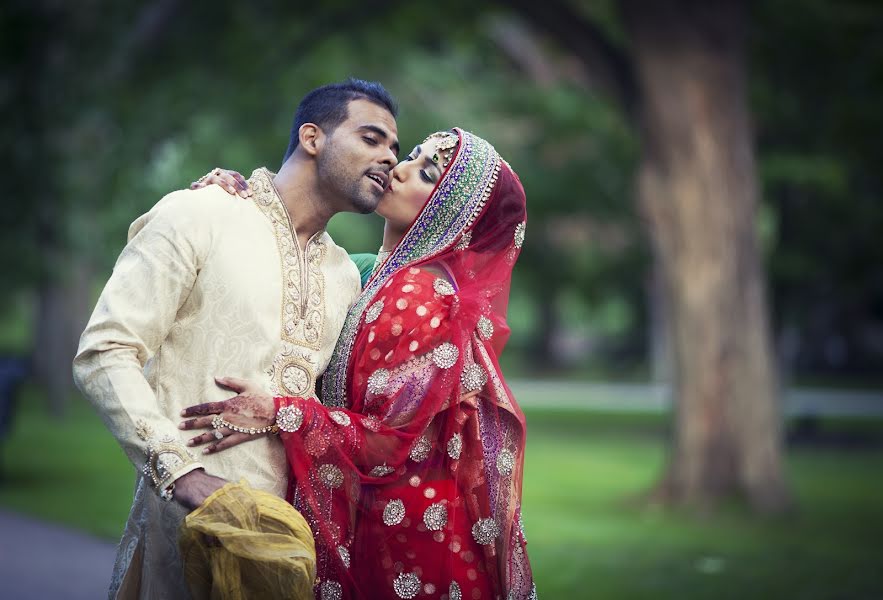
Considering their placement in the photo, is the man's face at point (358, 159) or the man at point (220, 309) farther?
the man's face at point (358, 159)

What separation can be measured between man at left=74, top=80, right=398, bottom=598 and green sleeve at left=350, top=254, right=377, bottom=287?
1.02 feet

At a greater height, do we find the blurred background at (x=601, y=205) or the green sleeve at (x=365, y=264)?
the blurred background at (x=601, y=205)

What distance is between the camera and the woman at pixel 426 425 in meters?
3.67

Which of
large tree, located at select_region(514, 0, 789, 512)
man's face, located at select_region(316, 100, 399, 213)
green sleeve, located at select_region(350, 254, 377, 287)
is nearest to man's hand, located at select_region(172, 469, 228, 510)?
man's face, located at select_region(316, 100, 399, 213)

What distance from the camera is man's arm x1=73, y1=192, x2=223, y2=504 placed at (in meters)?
3.20

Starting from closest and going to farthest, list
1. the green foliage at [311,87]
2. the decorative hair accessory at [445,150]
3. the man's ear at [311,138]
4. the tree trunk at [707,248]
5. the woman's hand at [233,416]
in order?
the woman's hand at [233,416] → the man's ear at [311,138] → the decorative hair accessory at [445,150] → the tree trunk at [707,248] → the green foliage at [311,87]

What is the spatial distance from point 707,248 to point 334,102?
7.64 m

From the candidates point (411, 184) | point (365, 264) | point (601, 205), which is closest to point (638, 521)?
point (365, 264)

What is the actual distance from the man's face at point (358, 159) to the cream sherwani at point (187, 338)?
19cm

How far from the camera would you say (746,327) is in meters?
11.1

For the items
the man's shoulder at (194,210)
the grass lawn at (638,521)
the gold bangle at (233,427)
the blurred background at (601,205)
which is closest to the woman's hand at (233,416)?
the gold bangle at (233,427)

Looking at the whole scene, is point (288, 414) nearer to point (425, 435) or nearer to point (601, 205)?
point (425, 435)

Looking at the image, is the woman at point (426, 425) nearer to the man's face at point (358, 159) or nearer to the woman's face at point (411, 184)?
the woman's face at point (411, 184)

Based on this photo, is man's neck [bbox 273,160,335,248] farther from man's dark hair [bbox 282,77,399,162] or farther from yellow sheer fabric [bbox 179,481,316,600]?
yellow sheer fabric [bbox 179,481,316,600]
